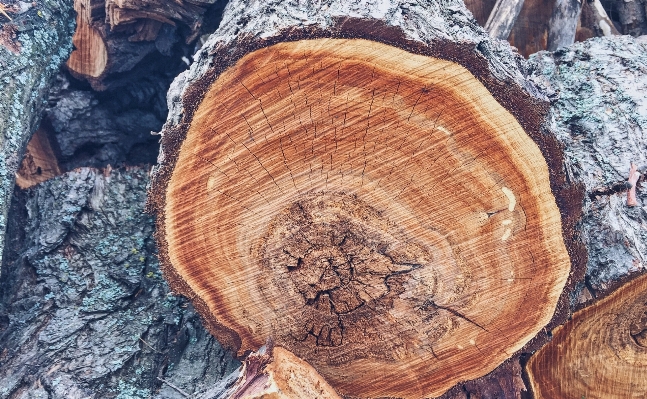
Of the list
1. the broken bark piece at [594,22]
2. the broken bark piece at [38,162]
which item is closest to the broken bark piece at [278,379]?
the broken bark piece at [38,162]

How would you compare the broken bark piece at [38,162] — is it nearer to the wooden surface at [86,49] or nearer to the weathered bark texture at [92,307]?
the weathered bark texture at [92,307]

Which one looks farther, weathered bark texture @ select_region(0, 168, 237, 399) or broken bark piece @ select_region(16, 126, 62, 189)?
broken bark piece @ select_region(16, 126, 62, 189)

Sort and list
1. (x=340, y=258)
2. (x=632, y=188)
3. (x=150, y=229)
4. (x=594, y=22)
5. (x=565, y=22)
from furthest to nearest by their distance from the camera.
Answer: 1. (x=594, y=22)
2. (x=565, y=22)
3. (x=150, y=229)
4. (x=632, y=188)
5. (x=340, y=258)

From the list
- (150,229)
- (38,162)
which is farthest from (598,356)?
(38,162)

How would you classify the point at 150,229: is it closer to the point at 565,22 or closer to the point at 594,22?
the point at 565,22

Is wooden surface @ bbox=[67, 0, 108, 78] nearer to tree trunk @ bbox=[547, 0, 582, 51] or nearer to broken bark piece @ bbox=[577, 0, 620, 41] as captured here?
tree trunk @ bbox=[547, 0, 582, 51]

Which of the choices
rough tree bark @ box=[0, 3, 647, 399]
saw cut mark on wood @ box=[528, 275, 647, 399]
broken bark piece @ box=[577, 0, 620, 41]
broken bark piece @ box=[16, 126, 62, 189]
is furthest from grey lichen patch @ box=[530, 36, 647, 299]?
broken bark piece @ box=[16, 126, 62, 189]
